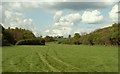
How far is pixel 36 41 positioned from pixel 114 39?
36.1 m

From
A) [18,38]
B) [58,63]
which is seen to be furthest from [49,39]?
[58,63]

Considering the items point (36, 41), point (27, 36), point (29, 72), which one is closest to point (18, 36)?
point (27, 36)

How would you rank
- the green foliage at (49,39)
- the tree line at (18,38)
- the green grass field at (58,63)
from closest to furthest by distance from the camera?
the green grass field at (58,63), the tree line at (18,38), the green foliage at (49,39)

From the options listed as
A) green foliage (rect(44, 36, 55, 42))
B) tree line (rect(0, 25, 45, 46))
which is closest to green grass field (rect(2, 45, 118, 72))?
tree line (rect(0, 25, 45, 46))

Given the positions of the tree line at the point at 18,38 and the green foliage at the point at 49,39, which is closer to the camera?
the tree line at the point at 18,38

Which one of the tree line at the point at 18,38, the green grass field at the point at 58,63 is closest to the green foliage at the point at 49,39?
the tree line at the point at 18,38

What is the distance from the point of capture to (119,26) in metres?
103

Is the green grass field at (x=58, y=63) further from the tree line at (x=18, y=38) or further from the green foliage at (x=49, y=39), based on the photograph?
the green foliage at (x=49, y=39)

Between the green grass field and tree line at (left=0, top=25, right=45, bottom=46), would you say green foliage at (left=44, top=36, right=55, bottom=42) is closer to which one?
tree line at (left=0, top=25, right=45, bottom=46)

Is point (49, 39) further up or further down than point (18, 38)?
further down

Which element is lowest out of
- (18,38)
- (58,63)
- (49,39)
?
(58,63)

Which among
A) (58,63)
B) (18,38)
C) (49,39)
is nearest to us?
(58,63)

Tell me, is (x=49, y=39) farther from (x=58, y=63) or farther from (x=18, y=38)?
A: (x=58, y=63)

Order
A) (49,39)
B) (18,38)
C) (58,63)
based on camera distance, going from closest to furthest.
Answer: (58,63), (18,38), (49,39)
